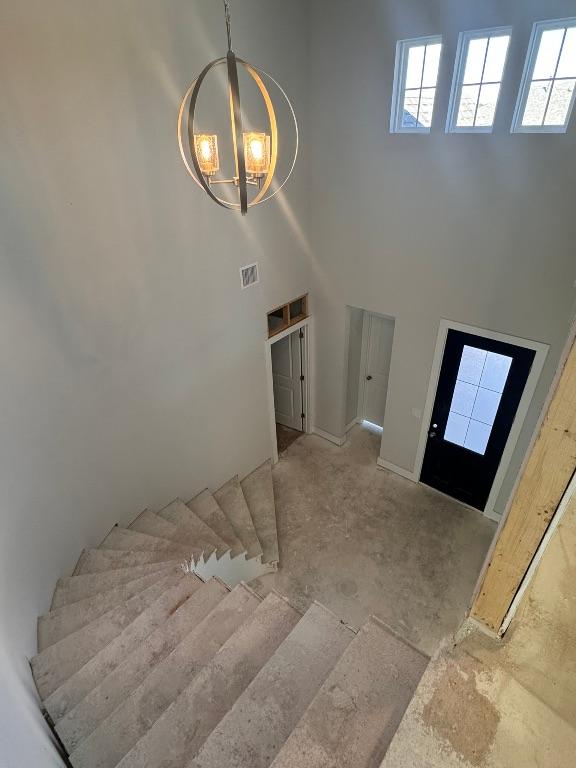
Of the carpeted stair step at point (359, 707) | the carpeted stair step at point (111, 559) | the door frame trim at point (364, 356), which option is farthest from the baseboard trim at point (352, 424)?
the carpeted stair step at point (359, 707)

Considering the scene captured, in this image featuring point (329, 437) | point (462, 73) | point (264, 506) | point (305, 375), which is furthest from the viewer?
point (329, 437)

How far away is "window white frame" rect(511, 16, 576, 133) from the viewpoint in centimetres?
268

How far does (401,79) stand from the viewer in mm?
3420

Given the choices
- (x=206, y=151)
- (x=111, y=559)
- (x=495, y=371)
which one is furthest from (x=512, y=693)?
(x=495, y=371)

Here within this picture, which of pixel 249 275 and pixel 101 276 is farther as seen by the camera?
pixel 249 275

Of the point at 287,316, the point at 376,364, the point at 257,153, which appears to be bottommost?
the point at 376,364

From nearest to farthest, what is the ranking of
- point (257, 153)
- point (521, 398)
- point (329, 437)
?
point (257, 153) → point (521, 398) → point (329, 437)

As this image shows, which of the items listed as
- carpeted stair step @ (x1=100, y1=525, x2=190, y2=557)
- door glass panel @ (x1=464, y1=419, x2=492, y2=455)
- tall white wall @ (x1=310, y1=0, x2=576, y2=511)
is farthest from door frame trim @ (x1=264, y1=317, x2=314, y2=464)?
door glass panel @ (x1=464, y1=419, x2=492, y2=455)

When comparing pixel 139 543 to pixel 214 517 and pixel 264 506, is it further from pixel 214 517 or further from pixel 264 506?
pixel 264 506

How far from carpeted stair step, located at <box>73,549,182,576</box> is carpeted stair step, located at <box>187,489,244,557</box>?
661mm

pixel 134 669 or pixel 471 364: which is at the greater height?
pixel 471 364

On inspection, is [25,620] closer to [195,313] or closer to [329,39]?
[195,313]

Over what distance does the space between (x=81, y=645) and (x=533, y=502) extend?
2677 mm

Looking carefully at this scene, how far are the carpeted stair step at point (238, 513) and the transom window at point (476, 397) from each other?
90.8 inches
